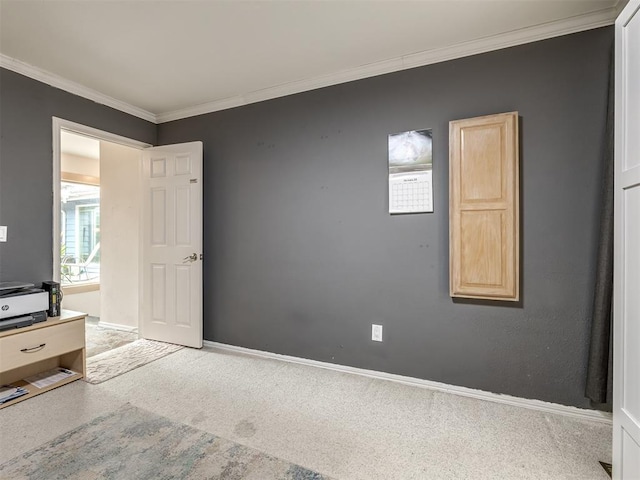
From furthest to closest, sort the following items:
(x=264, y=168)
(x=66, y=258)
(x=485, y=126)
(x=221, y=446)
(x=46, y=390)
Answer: (x=66, y=258) → (x=264, y=168) → (x=46, y=390) → (x=485, y=126) → (x=221, y=446)

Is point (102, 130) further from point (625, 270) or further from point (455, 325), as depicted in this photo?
point (625, 270)

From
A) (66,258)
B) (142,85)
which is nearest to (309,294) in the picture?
(142,85)

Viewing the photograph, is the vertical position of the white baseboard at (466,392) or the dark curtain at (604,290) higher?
the dark curtain at (604,290)

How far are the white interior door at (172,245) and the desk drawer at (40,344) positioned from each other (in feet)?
2.88

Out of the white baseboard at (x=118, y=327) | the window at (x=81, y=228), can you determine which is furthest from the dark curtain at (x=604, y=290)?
the window at (x=81, y=228)

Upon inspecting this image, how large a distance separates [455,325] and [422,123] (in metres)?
1.47

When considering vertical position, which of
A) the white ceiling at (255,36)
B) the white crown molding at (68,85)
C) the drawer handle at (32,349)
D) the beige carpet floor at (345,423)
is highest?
the white ceiling at (255,36)

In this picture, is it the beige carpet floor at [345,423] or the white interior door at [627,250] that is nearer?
the white interior door at [627,250]

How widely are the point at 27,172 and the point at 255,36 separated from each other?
205cm

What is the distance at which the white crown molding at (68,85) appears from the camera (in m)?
2.47

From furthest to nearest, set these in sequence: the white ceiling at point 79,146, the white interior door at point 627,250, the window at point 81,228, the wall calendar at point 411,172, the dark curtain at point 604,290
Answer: the window at point 81,228, the white ceiling at point 79,146, the wall calendar at point 411,172, the dark curtain at point 604,290, the white interior door at point 627,250

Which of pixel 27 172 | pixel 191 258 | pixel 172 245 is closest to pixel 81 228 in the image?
pixel 172 245

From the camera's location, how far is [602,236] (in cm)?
191

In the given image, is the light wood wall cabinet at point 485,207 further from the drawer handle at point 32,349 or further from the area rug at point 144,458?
the drawer handle at point 32,349
